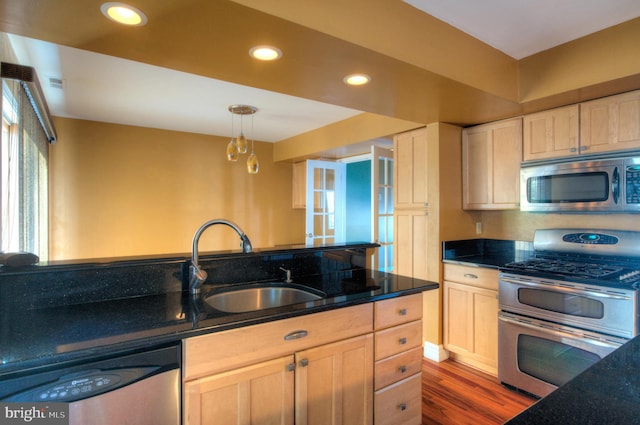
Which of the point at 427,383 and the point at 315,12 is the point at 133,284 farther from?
the point at 427,383

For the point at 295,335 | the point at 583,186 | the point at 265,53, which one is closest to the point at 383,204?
the point at 583,186

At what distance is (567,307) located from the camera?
2154mm

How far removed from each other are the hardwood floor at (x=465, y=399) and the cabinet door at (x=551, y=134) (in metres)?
1.76

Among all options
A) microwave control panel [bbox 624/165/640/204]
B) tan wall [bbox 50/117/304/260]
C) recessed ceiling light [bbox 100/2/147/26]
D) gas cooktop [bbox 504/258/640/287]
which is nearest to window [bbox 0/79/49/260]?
tan wall [bbox 50/117/304/260]

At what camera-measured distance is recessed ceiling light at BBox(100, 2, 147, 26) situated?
4.08 feet

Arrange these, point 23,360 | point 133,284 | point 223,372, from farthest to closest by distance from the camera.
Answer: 1. point 133,284
2. point 223,372
3. point 23,360

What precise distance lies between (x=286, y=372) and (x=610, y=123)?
8.36ft

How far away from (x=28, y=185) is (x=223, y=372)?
7.87 feet

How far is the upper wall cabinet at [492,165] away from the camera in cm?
273

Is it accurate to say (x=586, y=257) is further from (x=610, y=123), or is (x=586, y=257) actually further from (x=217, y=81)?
(x=217, y=81)

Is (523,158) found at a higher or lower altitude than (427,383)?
higher

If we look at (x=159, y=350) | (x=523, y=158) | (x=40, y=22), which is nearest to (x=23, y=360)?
(x=159, y=350)

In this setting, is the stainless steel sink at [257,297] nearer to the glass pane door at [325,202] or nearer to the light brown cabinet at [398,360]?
the light brown cabinet at [398,360]

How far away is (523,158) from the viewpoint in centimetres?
269
